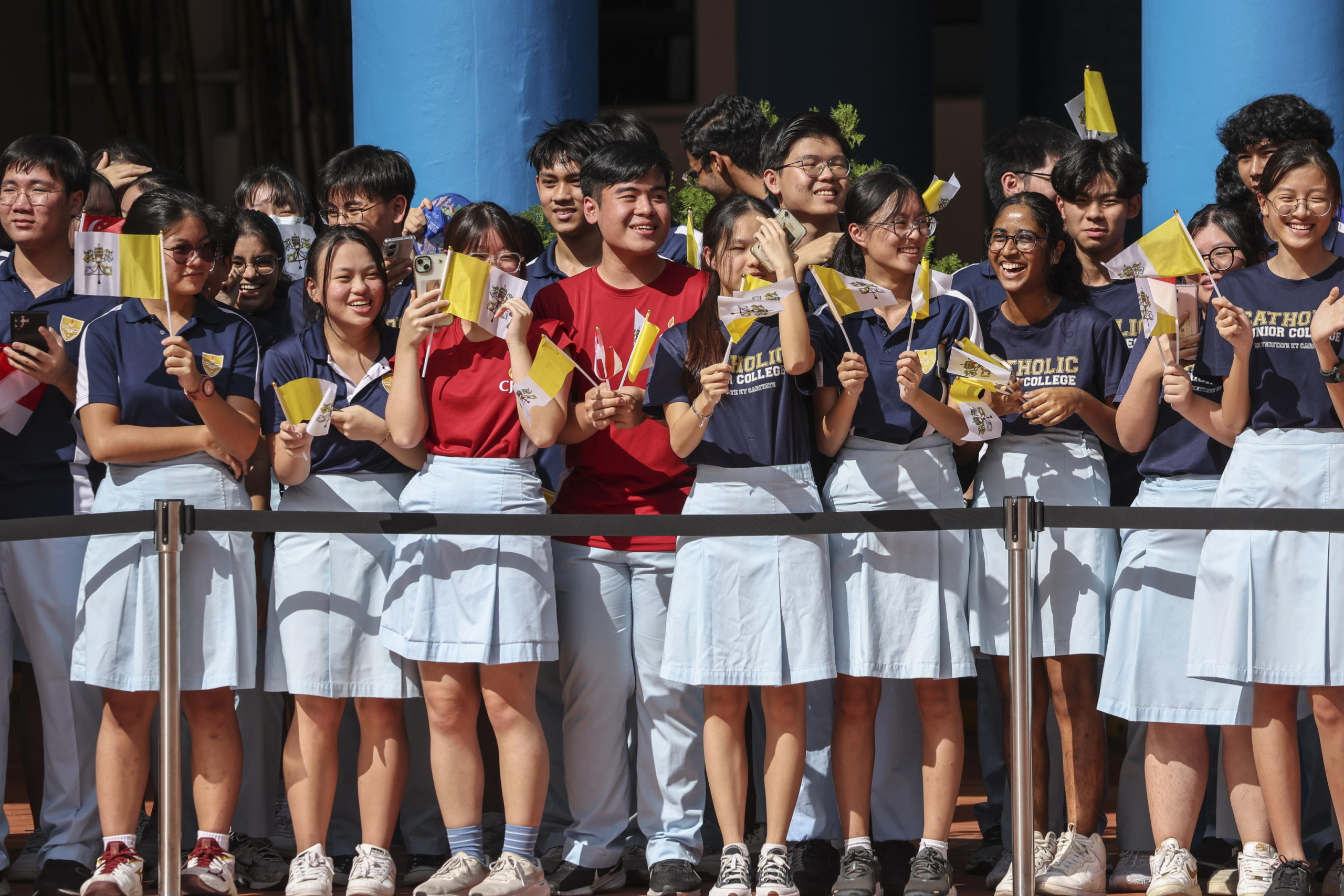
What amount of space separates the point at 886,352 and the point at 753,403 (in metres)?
0.45

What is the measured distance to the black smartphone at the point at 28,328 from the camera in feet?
16.9

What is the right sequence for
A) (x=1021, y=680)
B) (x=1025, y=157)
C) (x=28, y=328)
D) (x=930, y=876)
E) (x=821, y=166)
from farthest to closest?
(x=1025, y=157) → (x=821, y=166) → (x=28, y=328) → (x=930, y=876) → (x=1021, y=680)

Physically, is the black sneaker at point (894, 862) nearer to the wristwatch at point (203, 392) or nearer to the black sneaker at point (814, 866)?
the black sneaker at point (814, 866)

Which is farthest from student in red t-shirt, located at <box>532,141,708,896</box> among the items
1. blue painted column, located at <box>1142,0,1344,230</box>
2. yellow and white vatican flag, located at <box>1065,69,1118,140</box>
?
blue painted column, located at <box>1142,0,1344,230</box>

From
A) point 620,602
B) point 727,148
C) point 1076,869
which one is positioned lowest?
point 1076,869

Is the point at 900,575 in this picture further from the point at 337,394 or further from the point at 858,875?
the point at 337,394

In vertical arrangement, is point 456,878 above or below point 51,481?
below

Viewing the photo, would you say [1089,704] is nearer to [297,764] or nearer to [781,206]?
[781,206]

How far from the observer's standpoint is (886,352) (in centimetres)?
507

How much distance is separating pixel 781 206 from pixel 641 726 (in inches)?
74.0

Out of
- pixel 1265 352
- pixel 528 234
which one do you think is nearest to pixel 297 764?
pixel 528 234

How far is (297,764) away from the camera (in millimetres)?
5078

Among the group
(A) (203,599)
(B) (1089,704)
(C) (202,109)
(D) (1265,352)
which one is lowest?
(B) (1089,704)

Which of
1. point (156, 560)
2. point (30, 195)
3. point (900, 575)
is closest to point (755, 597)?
point (900, 575)
